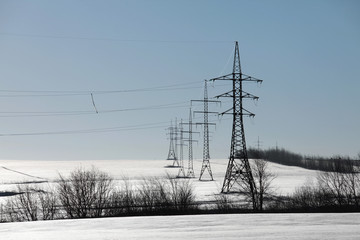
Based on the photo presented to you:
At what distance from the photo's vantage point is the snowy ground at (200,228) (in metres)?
15.4

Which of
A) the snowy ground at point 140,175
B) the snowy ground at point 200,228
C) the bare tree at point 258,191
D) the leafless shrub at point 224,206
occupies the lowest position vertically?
the snowy ground at point 200,228

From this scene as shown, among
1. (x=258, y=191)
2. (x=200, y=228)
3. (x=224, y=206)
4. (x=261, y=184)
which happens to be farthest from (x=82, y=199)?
(x=200, y=228)

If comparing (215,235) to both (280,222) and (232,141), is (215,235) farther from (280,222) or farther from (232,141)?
(232,141)

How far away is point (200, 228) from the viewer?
55.3 ft

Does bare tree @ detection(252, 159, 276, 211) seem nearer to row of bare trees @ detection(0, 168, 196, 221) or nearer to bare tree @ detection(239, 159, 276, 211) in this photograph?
bare tree @ detection(239, 159, 276, 211)

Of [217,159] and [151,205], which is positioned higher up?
[217,159]

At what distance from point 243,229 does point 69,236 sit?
6.36 metres

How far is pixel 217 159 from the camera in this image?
155 metres

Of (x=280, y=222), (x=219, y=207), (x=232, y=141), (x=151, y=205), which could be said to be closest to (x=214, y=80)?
(x=232, y=141)

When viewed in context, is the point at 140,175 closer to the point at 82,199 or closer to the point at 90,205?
the point at 82,199

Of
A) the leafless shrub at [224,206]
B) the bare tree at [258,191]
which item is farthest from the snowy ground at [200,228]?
the bare tree at [258,191]

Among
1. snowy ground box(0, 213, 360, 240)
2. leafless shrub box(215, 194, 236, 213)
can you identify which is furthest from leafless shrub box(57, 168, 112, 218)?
snowy ground box(0, 213, 360, 240)

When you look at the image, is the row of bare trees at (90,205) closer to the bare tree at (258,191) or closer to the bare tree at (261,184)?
the bare tree at (258,191)

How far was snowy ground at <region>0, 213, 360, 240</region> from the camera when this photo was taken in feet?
50.4
